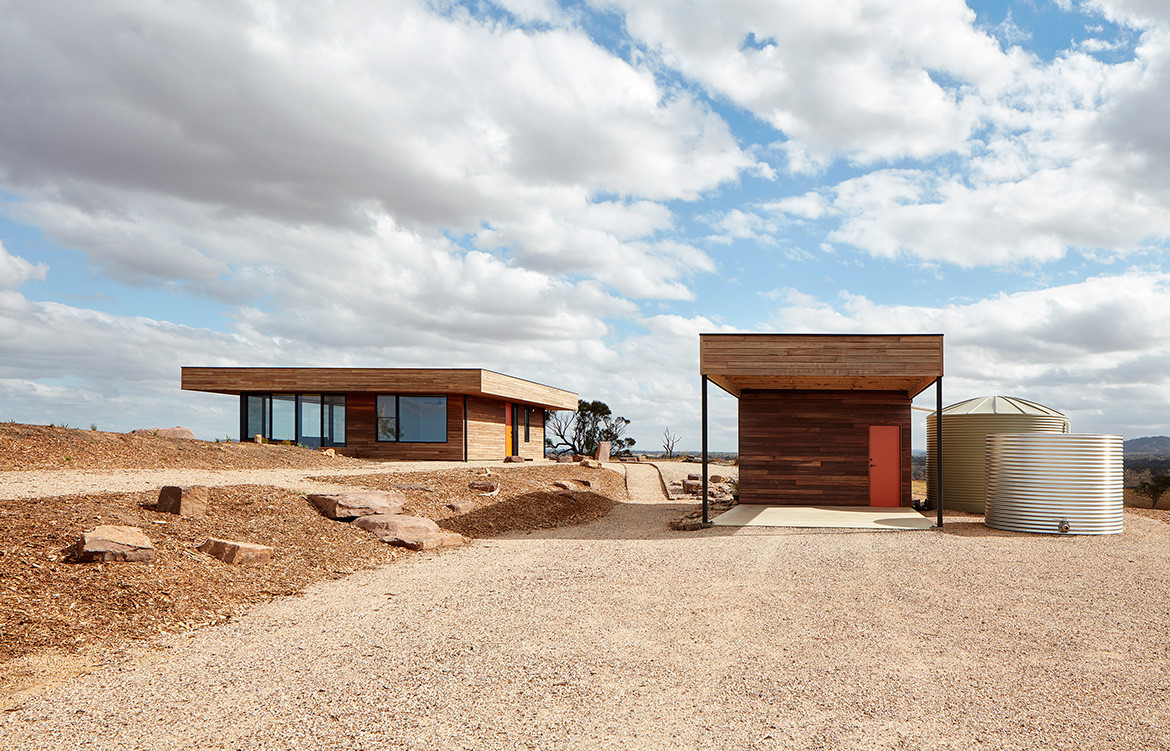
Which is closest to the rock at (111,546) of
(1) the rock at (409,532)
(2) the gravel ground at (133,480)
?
(1) the rock at (409,532)

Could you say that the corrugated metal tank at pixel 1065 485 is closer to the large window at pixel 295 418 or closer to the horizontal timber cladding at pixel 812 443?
the horizontal timber cladding at pixel 812 443

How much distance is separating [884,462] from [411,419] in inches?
587

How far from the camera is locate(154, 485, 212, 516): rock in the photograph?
867 cm

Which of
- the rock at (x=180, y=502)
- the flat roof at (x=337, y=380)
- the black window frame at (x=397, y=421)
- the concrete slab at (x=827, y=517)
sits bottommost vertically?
the concrete slab at (x=827, y=517)

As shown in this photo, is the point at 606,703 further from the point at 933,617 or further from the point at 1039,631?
the point at 1039,631

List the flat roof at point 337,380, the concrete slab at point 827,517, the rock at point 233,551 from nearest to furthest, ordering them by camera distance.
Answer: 1. the rock at point 233,551
2. the concrete slab at point 827,517
3. the flat roof at point 337,380

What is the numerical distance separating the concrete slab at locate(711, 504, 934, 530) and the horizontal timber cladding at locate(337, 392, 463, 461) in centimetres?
1145

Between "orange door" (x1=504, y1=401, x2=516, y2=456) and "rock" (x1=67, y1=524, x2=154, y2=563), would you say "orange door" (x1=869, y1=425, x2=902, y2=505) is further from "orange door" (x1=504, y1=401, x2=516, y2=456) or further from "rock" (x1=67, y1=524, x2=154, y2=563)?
"orange door" (x1=504, y1=401, x2=516, y2=456)

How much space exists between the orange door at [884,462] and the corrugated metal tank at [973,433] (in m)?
0.88

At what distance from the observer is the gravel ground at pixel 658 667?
12.3 feet

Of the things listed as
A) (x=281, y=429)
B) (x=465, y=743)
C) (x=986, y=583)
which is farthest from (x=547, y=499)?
(x=281, y=429)

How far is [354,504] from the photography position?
10445mm

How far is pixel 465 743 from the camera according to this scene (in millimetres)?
3578

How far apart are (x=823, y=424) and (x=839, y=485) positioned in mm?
1372
